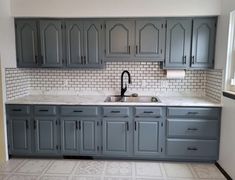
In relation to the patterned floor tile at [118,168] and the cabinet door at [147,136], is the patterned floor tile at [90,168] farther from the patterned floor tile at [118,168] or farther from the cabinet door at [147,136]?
the cabinet door at [147,136]

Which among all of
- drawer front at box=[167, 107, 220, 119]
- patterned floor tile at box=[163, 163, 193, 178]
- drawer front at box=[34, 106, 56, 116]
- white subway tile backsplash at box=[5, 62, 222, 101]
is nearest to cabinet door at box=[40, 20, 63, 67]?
white subway tile backsplash at box=[5, 62, 222, 101]

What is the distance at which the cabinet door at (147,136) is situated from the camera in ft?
10.4

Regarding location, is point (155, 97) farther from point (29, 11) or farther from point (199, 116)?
point (29, 11)

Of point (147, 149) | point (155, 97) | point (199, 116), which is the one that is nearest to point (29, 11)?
point (155, 97)

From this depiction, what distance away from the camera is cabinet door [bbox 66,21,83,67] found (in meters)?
3.34

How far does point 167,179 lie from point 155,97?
131 centimetres

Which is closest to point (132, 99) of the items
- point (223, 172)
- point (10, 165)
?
point (223, 172)

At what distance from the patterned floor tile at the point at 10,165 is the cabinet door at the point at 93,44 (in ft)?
5.92

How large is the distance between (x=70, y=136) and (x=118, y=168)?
85cm

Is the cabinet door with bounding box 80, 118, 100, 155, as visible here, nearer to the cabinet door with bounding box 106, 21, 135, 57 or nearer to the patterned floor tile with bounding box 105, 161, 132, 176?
the patterned floor tile with bounding box 105, 161, 132, 176

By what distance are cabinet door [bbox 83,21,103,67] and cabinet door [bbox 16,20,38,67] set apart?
795mm

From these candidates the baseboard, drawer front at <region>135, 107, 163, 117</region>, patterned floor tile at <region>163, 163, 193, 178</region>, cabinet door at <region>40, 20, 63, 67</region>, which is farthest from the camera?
cabinet door at <region>40, 20, 63, 67</region>

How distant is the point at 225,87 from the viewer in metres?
2.94

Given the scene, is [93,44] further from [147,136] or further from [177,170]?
[177,170]
